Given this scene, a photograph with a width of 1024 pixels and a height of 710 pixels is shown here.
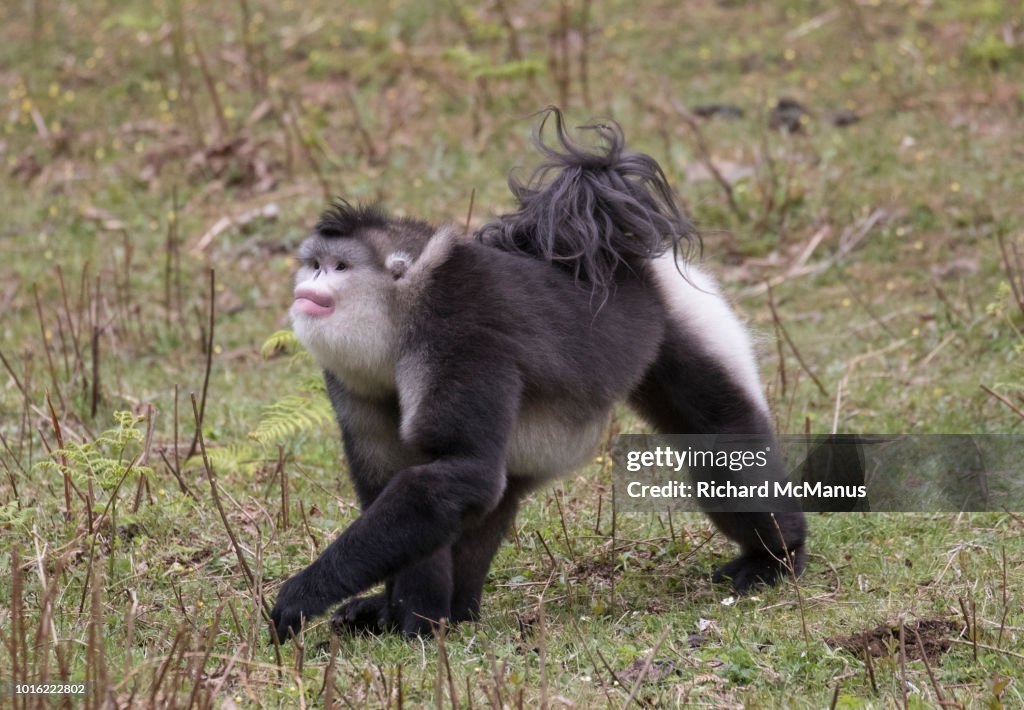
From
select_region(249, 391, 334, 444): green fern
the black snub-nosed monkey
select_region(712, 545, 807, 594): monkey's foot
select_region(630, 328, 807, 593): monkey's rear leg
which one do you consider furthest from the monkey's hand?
select_region(712, 545, 807, 594): monkey's foot

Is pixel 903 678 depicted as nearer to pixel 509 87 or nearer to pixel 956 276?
pixel 956 276

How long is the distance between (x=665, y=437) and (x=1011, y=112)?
705 centimetres

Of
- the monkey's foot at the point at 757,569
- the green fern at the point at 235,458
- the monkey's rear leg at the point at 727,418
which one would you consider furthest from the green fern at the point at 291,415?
the monkey's foot at the point at 757,569

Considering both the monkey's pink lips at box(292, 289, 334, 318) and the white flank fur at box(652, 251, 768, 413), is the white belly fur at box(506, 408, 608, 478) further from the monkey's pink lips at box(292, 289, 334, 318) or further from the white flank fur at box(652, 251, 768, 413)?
the monkey's pink lips at box(292, 289, 334, 318)

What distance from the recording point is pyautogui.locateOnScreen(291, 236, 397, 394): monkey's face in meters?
4.37

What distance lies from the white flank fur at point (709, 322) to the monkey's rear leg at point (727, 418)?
0.08ft

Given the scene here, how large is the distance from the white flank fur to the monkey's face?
1250 mm

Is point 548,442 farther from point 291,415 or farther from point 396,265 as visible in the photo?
point 291,415

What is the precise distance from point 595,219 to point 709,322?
24.9 inches

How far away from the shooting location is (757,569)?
5.28 meters

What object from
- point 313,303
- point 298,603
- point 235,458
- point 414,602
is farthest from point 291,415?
point 298,603

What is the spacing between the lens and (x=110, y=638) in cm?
441

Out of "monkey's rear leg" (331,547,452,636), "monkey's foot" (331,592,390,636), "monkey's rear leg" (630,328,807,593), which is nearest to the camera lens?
"monkey's rear leg" (331,547,452,636)

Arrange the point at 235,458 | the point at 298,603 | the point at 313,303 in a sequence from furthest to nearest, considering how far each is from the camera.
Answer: the point at 235,458, the point at 313,303, the point at 298,603
